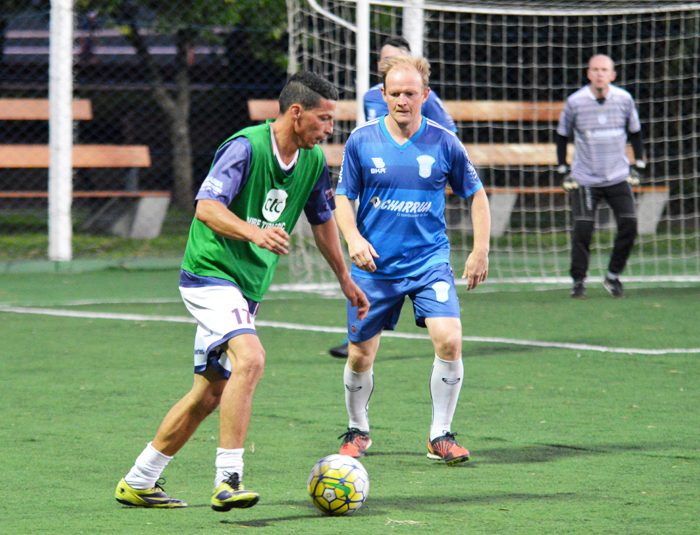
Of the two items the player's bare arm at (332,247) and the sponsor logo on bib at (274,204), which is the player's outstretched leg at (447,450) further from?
the sponsor logo on bib at (274,204)

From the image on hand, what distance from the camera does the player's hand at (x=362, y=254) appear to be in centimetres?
464

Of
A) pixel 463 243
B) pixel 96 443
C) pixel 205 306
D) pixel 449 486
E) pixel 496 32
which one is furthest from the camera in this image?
pixel 496 32

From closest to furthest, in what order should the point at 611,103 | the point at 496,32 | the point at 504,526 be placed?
the point at 504,526 < the point at 611,103 < the point at 496,32

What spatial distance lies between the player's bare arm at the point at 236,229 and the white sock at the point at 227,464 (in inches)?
29.3

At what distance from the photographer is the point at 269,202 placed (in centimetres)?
409

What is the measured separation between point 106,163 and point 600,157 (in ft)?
25.5

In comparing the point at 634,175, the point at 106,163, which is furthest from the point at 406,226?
the point at 106,163

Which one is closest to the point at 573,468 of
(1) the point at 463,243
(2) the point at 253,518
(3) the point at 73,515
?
(2) the point at 253,518

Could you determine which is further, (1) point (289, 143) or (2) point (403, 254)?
(2) point (403, 254)

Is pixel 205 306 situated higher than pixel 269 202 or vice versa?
pixel 269 202

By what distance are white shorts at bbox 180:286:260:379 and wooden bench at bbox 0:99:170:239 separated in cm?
1086

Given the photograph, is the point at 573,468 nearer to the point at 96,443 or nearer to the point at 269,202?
the point at 269,202

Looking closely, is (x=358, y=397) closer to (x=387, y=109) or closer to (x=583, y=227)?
(x=387, y=109)

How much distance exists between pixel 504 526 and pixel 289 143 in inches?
65.6
